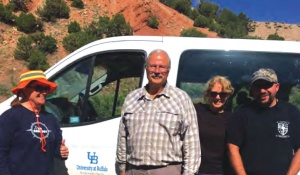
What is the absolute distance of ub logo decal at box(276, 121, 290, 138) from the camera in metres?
3.36

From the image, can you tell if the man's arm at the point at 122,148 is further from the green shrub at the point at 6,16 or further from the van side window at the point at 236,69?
the green shrub at the point at 6,16

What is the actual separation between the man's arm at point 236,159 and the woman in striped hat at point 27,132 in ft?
4.25

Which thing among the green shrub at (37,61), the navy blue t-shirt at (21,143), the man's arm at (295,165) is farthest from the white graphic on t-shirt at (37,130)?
the green shrub at (37,61)

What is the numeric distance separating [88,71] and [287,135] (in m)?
1.92

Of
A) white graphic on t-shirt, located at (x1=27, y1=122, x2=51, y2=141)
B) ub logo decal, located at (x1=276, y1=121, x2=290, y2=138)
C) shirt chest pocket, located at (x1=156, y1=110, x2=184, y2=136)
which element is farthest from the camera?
white graphic on t-shirt, located at (x1=27, y1=122, x2=51, y2=141)

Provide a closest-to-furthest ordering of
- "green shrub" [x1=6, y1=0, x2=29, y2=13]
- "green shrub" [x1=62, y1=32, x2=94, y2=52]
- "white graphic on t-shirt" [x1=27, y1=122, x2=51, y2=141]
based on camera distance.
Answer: "white graphic on t-shirt" [x1=27, y1=122, x2=51, y2=141], "green shrub" [x1=62, y1=32, x2=94, y2=52], "green shrub" [x1=6, y1=0, x2=29, y2=13]

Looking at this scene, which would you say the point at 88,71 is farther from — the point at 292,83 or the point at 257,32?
the point at 257,32

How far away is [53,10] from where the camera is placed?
4309cm

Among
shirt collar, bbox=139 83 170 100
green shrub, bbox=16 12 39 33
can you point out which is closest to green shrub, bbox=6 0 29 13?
green shrub, bbox=16 12 39 33

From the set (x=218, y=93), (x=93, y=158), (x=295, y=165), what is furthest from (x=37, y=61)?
(x=295, y=165)

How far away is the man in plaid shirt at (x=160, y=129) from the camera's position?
10.5 feet

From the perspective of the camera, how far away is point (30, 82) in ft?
11.5

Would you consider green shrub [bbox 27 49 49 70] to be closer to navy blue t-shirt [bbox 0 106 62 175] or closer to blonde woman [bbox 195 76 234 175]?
navy blue t-shirt [bbox 0 106 62 175]

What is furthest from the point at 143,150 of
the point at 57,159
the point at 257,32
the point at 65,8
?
the point at 257,32
